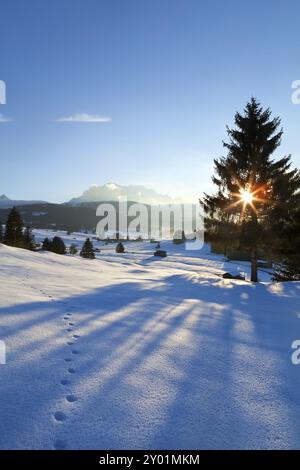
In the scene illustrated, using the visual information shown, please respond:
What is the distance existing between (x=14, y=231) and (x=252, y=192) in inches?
1777

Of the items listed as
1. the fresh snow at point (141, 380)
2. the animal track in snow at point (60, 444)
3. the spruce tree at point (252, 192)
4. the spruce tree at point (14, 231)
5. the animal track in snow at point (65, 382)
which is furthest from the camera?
the spruce tree at point (14, 231)

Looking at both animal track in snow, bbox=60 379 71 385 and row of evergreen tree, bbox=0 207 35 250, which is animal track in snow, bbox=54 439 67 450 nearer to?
animal track in snow, bbox=60 379 71 385

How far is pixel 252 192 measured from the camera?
61.3 feet

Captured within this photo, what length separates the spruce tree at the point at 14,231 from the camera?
168 ft

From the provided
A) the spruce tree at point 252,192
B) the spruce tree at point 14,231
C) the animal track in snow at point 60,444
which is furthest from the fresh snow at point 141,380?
the spruce tree at point 14,231

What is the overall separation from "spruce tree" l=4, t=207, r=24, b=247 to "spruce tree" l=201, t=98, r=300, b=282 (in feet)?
136

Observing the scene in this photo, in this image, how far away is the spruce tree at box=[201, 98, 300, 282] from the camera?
18.1 m

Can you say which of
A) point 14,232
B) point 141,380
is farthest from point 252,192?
point 14,232

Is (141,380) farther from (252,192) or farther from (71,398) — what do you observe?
(252,192)

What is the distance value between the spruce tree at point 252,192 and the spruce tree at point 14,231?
4156 cm

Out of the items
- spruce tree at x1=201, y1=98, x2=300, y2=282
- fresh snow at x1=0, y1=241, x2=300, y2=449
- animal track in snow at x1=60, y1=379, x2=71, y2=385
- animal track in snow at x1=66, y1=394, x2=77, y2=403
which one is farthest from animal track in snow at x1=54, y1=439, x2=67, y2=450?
spruce tree at x1=201, y1=98, x2=300, y2=282

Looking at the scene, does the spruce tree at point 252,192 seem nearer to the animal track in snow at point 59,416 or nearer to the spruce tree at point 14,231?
the animal track in snow at point 59,416

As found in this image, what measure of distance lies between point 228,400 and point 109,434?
4.87 feet

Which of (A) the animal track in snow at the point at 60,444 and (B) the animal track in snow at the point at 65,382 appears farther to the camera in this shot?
(B) the animal track in snow at the point at 65,382
